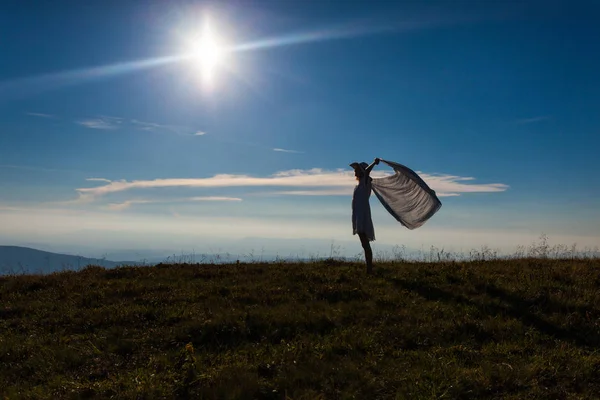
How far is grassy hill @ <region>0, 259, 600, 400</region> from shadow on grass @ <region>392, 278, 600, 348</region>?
46 millimetres

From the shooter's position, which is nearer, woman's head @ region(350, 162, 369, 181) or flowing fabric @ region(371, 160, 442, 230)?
woman's head @ region(350, 162, 369, 181)

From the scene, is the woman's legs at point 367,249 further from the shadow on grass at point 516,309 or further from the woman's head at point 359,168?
the woman's head at point 359,168

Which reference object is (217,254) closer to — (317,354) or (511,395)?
(317,354)

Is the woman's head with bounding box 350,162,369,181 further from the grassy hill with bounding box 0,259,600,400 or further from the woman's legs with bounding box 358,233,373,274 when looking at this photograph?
the grassy hill with bounding box 0,259,600,400

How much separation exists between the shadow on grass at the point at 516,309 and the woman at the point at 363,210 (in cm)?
162

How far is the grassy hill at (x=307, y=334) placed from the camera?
6.93 m

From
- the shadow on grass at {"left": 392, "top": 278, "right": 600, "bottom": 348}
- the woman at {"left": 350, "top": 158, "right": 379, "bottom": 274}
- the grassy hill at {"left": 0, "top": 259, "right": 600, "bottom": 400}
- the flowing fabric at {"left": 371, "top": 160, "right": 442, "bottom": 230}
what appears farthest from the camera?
the flowing fabric at {"left": 371, "top": 160, "right": 442, "bottom": 230}

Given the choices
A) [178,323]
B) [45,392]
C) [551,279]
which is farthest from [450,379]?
[551,279]

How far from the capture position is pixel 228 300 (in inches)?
449

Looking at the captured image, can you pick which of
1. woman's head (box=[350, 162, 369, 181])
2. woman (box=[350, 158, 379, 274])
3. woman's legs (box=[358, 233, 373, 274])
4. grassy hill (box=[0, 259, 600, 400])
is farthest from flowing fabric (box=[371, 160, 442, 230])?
grassy hill (box=[0, 259, 600, 400])

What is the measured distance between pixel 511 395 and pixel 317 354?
3361mm

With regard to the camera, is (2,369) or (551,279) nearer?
(2,369)

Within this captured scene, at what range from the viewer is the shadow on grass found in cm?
913

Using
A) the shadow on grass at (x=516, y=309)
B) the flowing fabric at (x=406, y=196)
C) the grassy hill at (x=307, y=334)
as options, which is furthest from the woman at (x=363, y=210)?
the shadow on grass at (x=516, y=309)
